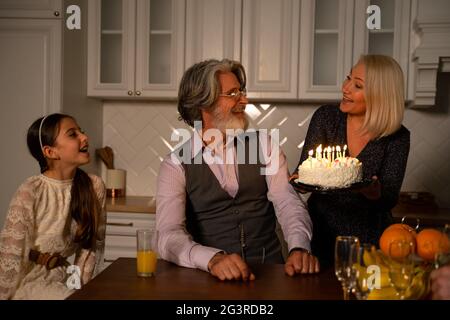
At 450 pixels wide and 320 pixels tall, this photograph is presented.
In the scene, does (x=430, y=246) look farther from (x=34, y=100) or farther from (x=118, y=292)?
(x=34, y=100)

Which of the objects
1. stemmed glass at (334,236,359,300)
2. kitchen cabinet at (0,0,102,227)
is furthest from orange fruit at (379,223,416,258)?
kitchen cabinet at (0,0,102,227)

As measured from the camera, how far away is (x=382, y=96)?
2.23 metres

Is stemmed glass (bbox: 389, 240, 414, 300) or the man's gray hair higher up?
the man's gray hair

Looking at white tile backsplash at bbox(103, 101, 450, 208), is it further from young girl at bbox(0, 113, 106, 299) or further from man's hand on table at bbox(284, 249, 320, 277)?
man's hand on table at bbox(284, 249, 320, 277)

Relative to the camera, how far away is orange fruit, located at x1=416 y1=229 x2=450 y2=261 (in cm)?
146

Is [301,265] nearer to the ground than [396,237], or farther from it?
nearer to the ground

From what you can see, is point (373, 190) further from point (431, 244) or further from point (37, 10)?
point (37, 10)

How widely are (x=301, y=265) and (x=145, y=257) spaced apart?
1.35 ft

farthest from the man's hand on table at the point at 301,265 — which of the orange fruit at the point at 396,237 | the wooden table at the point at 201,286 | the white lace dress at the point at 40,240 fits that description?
the white lace dress at the point at 40,240

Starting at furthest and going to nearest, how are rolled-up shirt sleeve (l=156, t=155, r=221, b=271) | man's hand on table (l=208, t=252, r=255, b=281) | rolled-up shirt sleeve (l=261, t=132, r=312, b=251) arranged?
rolled-up shirt sleeve (l=261, t=132, r=312, b=251) < rolled-up shirt sleeve (l=156, t=155, r=221, b=271) < man's hand on table (l=208, t=252, r=255, b=281)

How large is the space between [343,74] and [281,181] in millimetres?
1407

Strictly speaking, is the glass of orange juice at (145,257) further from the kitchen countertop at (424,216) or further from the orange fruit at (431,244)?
the kitchen countertop at (424,216)

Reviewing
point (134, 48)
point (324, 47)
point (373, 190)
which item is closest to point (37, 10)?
point (134, 48)

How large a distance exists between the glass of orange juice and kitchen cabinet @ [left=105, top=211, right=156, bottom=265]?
1.67 meters
